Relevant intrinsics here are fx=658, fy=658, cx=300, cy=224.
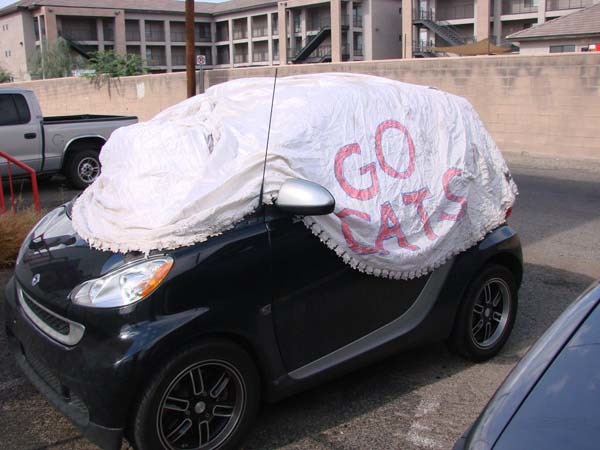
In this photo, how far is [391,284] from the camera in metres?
3.89

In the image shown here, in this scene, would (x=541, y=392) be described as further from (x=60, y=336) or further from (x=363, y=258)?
(x=60, y=336)

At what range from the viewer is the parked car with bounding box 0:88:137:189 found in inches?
443

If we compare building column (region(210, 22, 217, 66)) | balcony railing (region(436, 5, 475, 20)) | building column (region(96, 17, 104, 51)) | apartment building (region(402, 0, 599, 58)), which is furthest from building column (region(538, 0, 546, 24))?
building column (region(96, 17, 104, 51))

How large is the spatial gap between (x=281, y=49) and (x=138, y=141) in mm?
74699

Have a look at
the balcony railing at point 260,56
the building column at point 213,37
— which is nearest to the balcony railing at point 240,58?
the balcony railing at point 260,56

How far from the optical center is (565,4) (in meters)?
58.2

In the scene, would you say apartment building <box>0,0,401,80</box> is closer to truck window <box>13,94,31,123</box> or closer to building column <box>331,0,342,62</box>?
building column <box>331,0,342,62</box>

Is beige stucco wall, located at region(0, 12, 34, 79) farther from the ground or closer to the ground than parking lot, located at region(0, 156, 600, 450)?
farther from the ground

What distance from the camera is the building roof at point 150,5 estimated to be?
79.0 m

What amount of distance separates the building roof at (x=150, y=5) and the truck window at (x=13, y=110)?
71921 mm

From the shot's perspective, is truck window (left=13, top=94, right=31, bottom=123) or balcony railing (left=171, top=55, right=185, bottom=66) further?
balcony railing (left=171, top=55, right=185, bottom=66)

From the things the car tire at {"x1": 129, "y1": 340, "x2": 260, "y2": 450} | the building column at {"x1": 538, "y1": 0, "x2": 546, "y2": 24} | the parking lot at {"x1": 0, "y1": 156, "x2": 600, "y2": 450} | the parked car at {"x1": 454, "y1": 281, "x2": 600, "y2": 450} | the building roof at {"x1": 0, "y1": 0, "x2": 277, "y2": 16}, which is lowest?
the parking lot at {"x1": 0, "y1": 156, "x2": 600, "y2": 450}

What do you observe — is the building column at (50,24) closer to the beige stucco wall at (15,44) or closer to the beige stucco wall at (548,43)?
the beige stucco wall at (15,44)

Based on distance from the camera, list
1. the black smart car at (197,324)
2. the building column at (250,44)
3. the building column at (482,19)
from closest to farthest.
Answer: the black smart car at (197,324)
the building column at (482,19)
the building column at (250,44)
